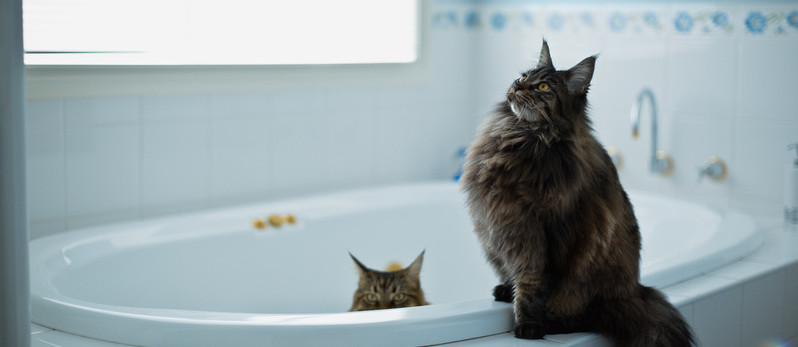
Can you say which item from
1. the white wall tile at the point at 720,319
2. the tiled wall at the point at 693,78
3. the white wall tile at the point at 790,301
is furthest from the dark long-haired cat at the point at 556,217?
the tiled wall at the point at 693,78

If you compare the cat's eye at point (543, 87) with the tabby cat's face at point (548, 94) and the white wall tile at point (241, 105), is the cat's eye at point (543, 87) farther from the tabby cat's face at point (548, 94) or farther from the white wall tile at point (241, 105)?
the white wall tile at point (241, 105)

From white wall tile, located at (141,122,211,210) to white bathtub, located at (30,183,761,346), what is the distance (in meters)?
0.15

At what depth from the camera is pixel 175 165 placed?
246 cm

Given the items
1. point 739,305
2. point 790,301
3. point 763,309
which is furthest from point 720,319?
point 790,301

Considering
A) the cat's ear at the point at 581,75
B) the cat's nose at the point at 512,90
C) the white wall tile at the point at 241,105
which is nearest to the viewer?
the cat's ear at the point at 581,75

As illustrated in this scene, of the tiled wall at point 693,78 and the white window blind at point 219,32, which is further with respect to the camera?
the tiled wall at point 693,78

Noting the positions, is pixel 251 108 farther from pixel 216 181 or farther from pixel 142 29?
pixel 142 29

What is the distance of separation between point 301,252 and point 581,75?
51.5 inches

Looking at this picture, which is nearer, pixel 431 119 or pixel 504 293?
pixel 504 293

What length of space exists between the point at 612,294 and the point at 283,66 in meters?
1.49

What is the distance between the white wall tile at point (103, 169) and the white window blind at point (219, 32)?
197mm

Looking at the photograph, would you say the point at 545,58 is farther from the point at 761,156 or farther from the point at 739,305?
the point at 761,156

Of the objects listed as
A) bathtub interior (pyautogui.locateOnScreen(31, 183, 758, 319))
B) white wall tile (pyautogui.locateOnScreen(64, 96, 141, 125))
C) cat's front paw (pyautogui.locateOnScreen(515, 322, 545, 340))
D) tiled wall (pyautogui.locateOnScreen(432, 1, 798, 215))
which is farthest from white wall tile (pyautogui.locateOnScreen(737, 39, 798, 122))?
white wall tile (pyautogui.locateOnScreen(64, 96, 141, 125))

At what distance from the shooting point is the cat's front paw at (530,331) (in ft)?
4.91
